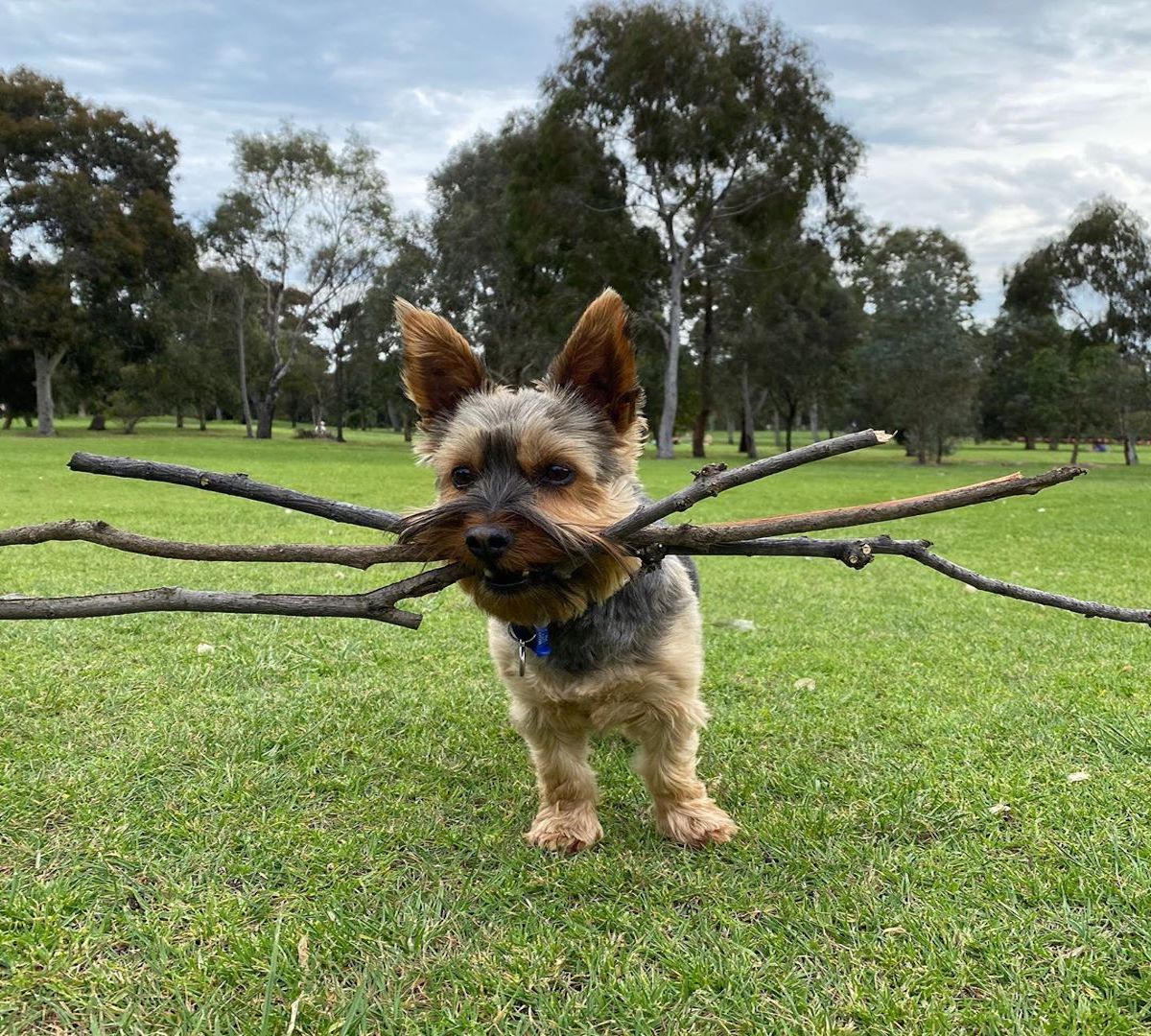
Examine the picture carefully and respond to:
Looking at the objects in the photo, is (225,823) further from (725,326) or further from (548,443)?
(725,326)

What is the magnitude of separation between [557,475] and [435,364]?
864 millimetres

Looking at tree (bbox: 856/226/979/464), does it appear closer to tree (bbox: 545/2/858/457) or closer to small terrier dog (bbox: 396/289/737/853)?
tree (bbox: 545/2/858/457)

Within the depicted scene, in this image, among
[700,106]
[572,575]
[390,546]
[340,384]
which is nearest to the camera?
[390,546]

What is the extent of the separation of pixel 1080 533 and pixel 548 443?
1302 centimetres

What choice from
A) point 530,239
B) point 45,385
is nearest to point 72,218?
point 45,385

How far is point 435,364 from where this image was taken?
12.3ft

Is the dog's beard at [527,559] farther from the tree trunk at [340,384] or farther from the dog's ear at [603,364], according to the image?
the tree trunk at [340,384]

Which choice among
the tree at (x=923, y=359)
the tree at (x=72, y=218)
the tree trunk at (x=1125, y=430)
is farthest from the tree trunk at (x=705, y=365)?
the tree at (x=72, y=218)

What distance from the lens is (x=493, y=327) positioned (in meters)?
50.0

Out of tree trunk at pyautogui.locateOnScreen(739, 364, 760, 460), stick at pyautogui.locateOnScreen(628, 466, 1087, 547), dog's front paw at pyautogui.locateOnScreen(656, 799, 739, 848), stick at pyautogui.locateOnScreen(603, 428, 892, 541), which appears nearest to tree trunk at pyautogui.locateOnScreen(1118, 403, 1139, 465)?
tree trunk at pyautogui.locateOnScreen(739, 364, 760, 460)

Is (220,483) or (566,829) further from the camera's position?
(566,829)

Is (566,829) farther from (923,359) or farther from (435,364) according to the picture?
(923,359)

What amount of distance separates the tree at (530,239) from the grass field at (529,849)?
88.6 feet

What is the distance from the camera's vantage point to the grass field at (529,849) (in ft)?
8.09
